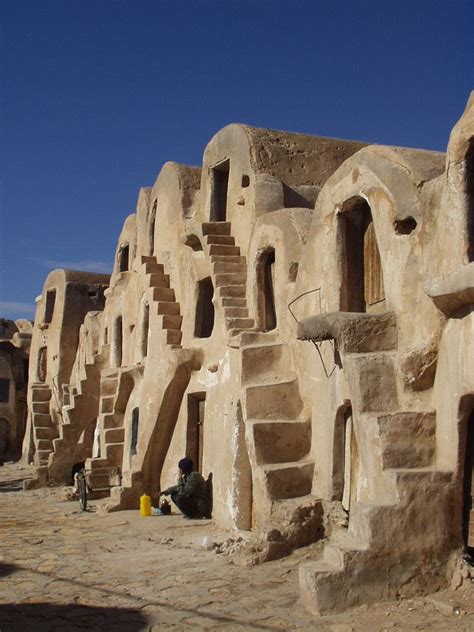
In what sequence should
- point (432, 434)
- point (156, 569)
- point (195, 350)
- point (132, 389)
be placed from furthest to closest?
A: point (132, 389) < point (195, 350) < point (156, 569) < point (432, 434)

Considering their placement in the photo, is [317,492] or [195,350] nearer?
[317,492]

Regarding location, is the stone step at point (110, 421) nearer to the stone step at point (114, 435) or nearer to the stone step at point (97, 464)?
the stone step at point (114, 435)

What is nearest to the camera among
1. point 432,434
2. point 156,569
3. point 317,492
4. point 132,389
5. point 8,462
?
point 432,434

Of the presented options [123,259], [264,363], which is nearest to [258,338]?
[264,363]

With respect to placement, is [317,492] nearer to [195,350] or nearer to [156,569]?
[156,569]

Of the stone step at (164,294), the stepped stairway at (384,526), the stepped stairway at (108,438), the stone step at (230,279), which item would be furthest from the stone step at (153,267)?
the stepped stairway at (384,526)

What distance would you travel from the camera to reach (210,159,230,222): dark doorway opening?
14945 millimetres

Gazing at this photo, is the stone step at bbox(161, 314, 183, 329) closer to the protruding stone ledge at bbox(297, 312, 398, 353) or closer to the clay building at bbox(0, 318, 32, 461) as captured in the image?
the protruding stone ledge at bbox(297, 312, 398, 353)

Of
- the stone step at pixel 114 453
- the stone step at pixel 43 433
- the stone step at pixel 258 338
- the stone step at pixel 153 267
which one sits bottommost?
the stone step at pixel 114 453

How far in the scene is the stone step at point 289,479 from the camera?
9617mm

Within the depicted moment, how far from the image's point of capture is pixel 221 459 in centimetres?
1186

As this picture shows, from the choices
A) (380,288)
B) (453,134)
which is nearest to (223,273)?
(380,288)

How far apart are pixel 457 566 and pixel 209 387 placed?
672 cm

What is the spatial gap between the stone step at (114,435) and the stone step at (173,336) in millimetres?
3643
